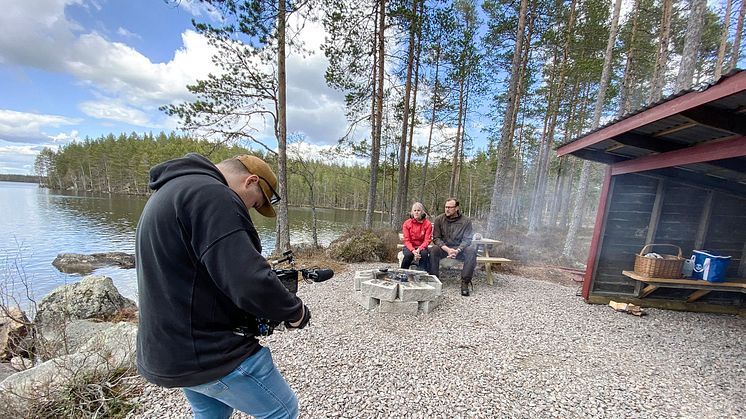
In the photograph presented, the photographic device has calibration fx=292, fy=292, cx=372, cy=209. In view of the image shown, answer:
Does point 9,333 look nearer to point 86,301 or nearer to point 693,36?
point 86,301

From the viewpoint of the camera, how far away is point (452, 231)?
4.67 m

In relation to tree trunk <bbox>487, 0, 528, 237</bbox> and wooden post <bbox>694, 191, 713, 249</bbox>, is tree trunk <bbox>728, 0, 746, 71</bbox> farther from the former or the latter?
wooden post <bbox>694, 191, 713, 249</bbox>

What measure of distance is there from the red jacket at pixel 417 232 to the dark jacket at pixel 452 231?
14 cm

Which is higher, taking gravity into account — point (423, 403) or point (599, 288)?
point (599, 288)

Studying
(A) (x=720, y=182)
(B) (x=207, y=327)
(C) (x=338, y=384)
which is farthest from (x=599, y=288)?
(B) (x=207, y=327)

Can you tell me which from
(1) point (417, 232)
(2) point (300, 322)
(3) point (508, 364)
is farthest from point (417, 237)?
(2) point (300, 322)

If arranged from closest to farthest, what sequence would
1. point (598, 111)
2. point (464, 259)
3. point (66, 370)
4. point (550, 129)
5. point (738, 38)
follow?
1. point (66, 370)
2. point (464, 259)
3. point (598, 111)
4. point (738, 38)
5. point (550, 129)

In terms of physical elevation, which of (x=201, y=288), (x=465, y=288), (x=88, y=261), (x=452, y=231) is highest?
(x=201, y=288)

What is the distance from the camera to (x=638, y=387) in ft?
7.52

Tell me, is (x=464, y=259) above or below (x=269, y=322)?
below

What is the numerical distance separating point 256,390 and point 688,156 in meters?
4.12

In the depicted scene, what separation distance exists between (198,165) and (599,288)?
523 centimetres

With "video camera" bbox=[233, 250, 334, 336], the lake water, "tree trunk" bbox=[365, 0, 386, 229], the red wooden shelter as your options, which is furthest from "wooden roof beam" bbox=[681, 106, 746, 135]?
the lake water

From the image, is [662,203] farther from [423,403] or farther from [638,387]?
[423,403]
